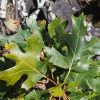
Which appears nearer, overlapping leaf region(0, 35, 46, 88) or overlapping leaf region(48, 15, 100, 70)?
overlapping leaf region(0, 35, 46, 88)

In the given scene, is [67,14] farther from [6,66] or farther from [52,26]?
[6,66]

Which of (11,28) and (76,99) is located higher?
(11,28)

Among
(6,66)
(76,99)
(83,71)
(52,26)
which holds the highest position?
(52,26)

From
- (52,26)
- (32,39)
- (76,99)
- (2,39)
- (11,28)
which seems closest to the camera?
(32,39)

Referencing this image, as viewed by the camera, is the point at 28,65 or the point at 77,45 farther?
the point at 77,45

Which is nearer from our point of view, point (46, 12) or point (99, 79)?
point (99, 79)

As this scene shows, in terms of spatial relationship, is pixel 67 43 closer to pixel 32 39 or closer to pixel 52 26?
pixel 52 26

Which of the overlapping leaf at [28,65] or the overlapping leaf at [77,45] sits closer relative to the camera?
the overlapping leaf at [28,65]

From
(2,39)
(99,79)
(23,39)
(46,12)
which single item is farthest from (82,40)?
(46,12)

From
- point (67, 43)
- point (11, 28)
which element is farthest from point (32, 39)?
point (11, 28)

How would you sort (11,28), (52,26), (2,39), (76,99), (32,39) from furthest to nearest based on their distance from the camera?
(11,28), (2,39), (52,26), (76,99), (32,39)
